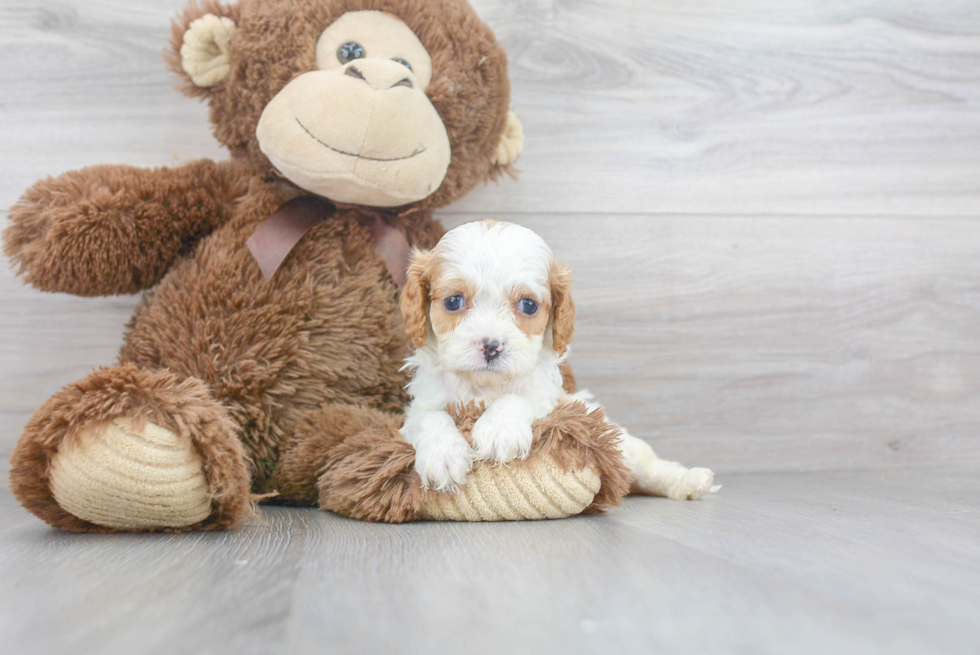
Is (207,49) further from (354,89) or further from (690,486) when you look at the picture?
(690,486)

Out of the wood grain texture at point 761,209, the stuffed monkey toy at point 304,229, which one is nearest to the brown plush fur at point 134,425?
the stuffed monkey toy at point 304,229

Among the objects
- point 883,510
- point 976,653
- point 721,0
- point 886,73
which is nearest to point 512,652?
point 976,653

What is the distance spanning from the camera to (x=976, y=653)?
1.73 feet

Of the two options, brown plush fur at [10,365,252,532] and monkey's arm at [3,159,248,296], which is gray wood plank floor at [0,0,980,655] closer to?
monkey's arm at [3,159,248,296]

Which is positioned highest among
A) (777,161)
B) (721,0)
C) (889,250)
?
(721,0)

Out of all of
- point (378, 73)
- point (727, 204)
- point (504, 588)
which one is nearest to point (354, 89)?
point (378, 73)

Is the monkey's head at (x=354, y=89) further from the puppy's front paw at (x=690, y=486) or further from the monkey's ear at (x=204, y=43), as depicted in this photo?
the puppy's front paw at (x=690, y=486)

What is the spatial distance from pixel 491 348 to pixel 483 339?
0.6 inches

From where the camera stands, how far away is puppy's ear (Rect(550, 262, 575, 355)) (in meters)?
1.05

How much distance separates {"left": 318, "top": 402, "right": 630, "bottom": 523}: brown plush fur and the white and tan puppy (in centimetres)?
2

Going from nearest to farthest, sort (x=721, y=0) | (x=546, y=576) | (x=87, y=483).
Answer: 1. (x=546, y=576)
2. (x=87, y=483)
3. (x=721, y=0)

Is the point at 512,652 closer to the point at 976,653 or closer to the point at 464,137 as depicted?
the point at 976,653

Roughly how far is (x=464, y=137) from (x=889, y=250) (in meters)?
1.00

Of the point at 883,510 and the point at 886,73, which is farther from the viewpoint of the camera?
the point at 886,73
